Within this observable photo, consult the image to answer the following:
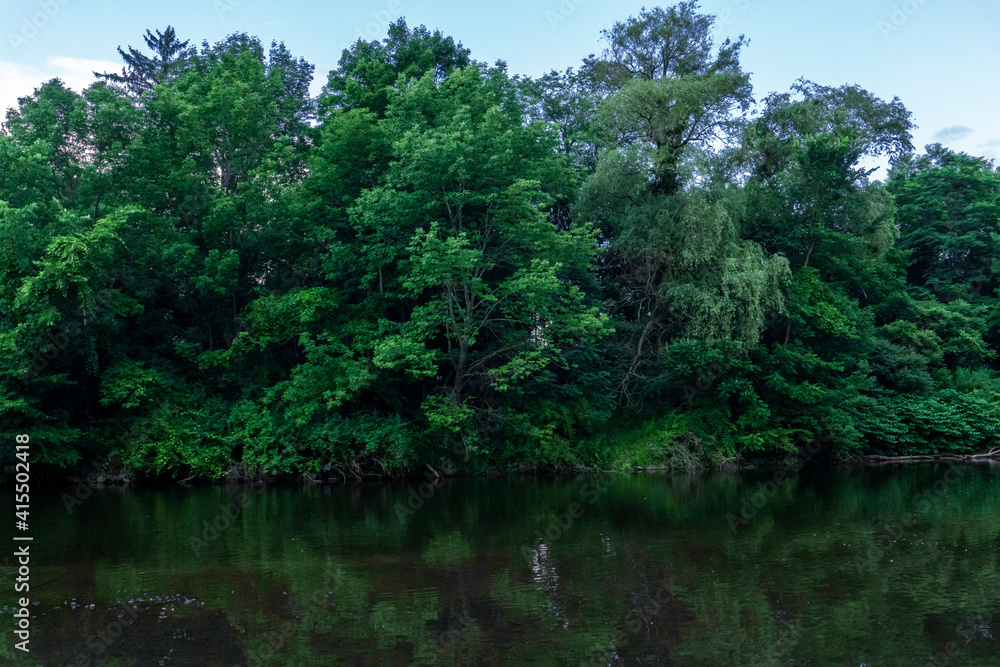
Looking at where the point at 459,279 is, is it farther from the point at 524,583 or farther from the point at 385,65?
the point at 524,583

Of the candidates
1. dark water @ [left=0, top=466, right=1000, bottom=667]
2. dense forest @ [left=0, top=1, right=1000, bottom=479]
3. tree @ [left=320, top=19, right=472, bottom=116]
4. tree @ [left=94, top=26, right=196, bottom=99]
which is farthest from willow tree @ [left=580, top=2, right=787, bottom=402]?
tree @ [left=94, top=26, right=196, bottom=99]

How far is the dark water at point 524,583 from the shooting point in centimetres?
882

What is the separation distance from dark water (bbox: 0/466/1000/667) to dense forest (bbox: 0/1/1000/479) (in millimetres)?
5484

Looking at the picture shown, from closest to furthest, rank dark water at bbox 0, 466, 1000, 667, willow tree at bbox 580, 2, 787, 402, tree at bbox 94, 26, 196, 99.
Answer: dark water at bbox 0, 466, 1000, 667
willow tree at bbox 580, 2, 787, 402
tree at bbox 94, 26, 196, 99

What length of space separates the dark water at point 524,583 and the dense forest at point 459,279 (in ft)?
18.0

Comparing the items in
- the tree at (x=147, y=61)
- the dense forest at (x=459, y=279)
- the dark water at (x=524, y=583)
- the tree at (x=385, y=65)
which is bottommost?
the dark water at (x=524, y=583)

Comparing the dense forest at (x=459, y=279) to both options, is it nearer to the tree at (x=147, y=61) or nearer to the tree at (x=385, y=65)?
the tree at (x=385, y=65)

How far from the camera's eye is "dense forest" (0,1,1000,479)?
24875 mm

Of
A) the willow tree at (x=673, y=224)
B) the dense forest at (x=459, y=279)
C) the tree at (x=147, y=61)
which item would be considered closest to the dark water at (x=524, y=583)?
the dense forest at (x=459, y=279)

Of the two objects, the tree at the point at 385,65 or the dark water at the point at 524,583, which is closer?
the dark water at the point at 524,583

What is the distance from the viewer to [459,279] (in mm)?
25641

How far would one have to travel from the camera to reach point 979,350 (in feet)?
108

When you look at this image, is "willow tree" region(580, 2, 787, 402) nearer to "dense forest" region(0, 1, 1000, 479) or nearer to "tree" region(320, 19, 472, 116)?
"dense forest" region(0, 1, 1000, 479)

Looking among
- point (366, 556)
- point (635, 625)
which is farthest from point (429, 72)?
point (635, 625)
